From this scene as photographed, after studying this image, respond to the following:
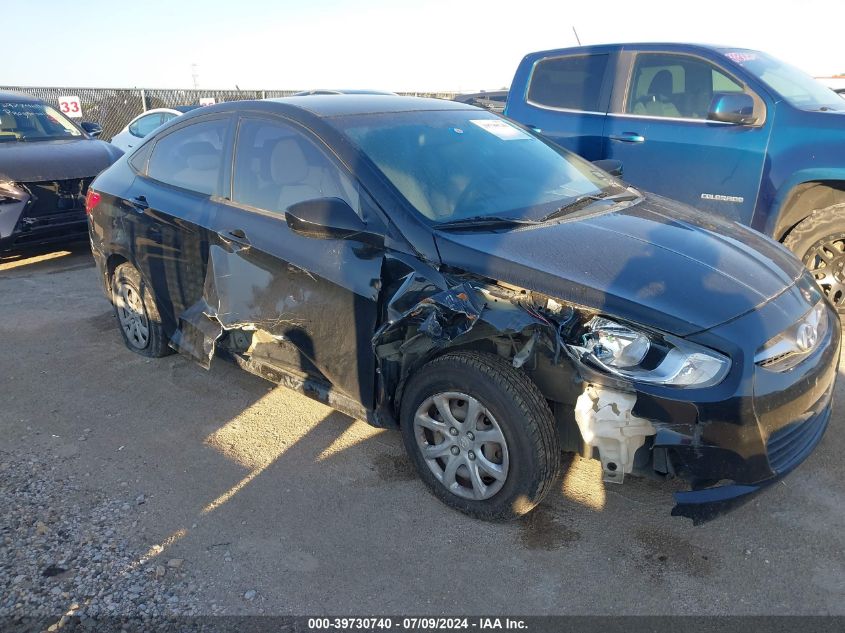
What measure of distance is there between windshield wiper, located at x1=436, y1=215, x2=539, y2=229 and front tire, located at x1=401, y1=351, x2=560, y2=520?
0.60m

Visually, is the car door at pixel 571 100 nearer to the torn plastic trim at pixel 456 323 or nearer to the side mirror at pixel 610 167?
the side mirror at pixel 610 167

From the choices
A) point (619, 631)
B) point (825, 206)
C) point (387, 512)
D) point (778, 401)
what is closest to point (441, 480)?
point (387, 512)

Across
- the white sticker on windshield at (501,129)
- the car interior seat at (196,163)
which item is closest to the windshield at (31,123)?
the car interior seat at (196,163)

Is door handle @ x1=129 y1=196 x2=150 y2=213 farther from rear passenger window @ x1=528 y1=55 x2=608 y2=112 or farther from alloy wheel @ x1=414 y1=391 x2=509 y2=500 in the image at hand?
rear passenger window @ x1=528 y1=55 x2=608 y2=112

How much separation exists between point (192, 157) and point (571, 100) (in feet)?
11.6

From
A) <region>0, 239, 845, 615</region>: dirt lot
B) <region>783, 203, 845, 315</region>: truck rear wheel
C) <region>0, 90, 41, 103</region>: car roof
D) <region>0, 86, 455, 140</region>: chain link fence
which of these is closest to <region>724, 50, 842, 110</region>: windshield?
<region>783, 203, 845, 315</region>: truck rear wheel

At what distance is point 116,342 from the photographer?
16.8ft

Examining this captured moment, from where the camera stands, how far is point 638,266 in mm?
2734

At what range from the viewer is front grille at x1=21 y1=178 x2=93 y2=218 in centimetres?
696

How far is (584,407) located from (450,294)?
0.71m

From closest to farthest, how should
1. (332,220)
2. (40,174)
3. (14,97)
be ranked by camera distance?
(332,220) < (40,174) < (14,97)

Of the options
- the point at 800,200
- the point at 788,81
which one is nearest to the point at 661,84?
the point at 788,81

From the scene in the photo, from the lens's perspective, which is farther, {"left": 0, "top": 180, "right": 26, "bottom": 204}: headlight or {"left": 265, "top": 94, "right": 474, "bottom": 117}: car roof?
{"left": 0, "top": 180, "right": 26, "bottom": 204}: headlight

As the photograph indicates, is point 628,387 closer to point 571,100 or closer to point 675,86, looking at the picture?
point 675,86
